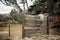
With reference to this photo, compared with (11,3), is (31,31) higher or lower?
lower

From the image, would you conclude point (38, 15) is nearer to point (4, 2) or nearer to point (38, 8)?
point (38, 8)

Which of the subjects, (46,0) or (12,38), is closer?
(12,38)

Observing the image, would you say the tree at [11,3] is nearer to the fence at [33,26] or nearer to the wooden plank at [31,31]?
the fence at [33,26]

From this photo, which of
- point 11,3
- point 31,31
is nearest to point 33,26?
point 31,31

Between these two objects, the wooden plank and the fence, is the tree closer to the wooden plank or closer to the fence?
the fence

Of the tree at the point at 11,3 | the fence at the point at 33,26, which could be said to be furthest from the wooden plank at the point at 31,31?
the tree at the point at 11,3

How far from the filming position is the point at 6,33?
169cm

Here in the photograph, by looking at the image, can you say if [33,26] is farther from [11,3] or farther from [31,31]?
[11,3]

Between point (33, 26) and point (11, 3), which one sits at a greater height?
point (11, 3)

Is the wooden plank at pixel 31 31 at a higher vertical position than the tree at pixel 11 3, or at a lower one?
lower

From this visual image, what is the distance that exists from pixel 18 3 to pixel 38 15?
0.32m

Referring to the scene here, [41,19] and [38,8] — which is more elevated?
[38,8]

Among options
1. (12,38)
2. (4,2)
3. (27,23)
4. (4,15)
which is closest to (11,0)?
(4,2)

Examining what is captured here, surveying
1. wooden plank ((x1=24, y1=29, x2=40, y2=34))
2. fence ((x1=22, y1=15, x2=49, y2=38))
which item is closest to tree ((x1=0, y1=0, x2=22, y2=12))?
fence ((x1=22, y1=15, x2=49, y2=38))
